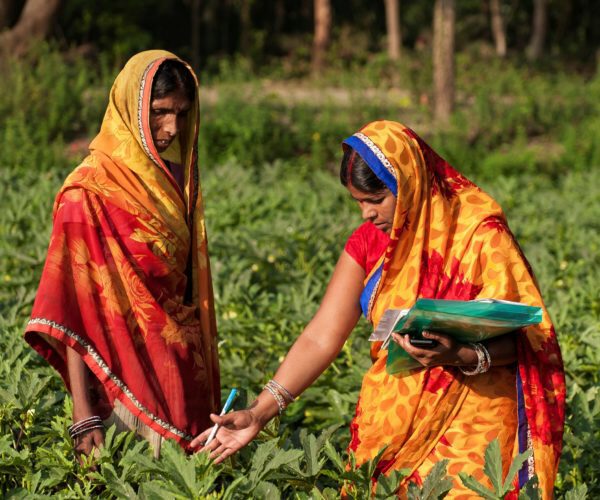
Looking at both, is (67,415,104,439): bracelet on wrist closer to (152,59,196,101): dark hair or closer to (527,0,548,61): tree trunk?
(152,59,196,101): dark hair

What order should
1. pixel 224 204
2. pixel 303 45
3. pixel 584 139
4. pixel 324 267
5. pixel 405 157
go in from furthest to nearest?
1. pixel 303 45
2. pixel 584 139
3. pixel 224 204
4. pixel 324 267
5. pixel 405 157

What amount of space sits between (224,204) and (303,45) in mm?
14980

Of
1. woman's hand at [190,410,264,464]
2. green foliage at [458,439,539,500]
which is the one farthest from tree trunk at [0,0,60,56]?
green foliage at [458,439,539,500]

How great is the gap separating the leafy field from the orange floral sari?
25cm

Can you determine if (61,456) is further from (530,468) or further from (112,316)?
(530,468)

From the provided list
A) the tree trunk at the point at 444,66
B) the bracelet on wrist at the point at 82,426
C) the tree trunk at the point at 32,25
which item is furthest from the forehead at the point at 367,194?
the tree trunk at the point at 32,25

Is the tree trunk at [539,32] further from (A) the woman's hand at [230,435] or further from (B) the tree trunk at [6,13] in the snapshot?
(A) the woman's hand at [230,435]

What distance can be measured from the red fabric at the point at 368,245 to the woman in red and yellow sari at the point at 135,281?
0.54 m

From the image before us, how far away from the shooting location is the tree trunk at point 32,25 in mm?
14273

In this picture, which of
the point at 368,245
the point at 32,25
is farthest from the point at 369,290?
the point at 32,25

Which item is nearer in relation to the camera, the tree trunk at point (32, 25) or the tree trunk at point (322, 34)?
the tree trunk at point (32, 25)

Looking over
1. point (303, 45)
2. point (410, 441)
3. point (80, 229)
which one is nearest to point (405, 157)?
point (410, 441)

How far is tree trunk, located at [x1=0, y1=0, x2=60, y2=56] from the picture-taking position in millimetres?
14273

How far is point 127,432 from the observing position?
9.38 ft
